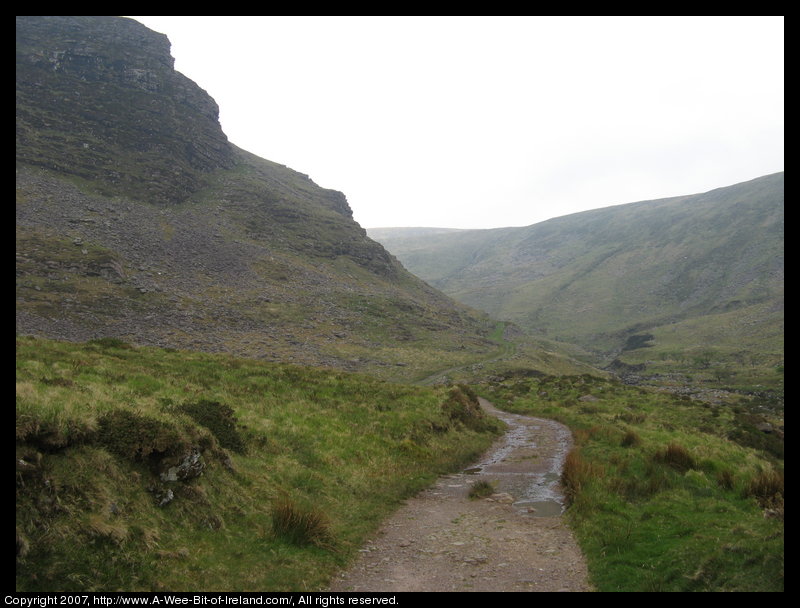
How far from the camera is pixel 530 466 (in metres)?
23.7

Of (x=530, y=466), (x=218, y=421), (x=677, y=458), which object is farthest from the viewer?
(x=530, y=466)

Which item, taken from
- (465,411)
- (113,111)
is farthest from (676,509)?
(113,111)

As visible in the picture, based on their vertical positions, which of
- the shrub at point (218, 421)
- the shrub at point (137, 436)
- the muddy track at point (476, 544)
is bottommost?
the muddy track at point (476, 544)

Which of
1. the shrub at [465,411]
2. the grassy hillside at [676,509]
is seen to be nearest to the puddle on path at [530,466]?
the grassy hillside at [676,509]

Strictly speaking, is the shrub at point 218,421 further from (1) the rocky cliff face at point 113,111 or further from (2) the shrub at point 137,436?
(1) the rocky cliff face at point 113,111

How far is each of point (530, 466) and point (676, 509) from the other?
31.7 feet

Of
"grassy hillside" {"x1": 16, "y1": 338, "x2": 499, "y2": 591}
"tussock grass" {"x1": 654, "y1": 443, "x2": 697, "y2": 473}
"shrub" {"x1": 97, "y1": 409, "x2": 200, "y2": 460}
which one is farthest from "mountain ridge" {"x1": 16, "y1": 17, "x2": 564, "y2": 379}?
"tussock grass" {"x1": 654, "y1": 443, "x2": 697, "y2": 473}

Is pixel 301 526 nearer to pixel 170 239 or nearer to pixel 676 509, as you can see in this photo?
pixel 676 509

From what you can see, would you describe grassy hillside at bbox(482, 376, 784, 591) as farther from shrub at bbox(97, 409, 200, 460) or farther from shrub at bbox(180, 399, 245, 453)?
shrub at bbox(180, 399, 245, 453)

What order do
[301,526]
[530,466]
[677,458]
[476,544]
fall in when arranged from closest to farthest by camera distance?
[301,526] < [476,544] < [677,458] < [530,466]

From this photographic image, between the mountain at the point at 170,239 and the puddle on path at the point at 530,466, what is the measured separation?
3526cm

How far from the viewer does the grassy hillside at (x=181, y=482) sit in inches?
340

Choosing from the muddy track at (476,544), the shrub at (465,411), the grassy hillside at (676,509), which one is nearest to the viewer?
the grassy hillside at (676,509)
